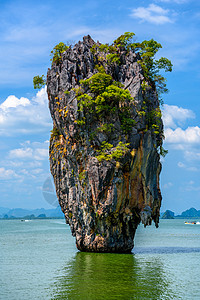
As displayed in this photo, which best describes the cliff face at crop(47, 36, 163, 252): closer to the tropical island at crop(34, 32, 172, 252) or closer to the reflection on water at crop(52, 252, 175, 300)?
the tropical island at crop(34, 32, 172, 252)

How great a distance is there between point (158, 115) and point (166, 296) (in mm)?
19236

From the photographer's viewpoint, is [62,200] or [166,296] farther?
[62,200]

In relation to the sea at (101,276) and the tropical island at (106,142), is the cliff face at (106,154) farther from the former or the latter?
the sea at (101,276)

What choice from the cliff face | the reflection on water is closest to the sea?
the reflection on water

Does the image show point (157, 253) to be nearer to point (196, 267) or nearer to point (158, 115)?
point (196, 267)

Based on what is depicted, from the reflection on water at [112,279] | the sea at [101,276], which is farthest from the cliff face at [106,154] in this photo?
the reflection on water at [112,279]

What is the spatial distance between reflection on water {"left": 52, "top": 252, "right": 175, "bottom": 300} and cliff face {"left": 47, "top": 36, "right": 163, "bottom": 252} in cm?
328

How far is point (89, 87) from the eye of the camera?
117 ft

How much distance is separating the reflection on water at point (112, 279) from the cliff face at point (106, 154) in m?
3.28

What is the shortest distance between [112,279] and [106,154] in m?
12.3

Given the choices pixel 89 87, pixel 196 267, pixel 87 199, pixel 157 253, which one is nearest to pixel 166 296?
pixel 196 267

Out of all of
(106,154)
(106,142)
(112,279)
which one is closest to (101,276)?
(112,279)

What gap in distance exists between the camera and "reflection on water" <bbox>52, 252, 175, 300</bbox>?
2120 cm

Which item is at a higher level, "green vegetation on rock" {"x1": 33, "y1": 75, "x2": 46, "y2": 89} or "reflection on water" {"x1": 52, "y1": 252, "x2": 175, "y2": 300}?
"green vegetation on rock" {"x1": 33, "y1": 75, "x2": 46, "y2": 89}
